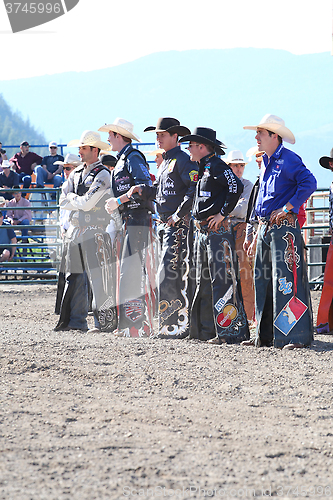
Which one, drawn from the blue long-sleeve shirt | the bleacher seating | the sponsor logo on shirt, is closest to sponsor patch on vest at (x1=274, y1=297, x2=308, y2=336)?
the blue long-sleeve shirt

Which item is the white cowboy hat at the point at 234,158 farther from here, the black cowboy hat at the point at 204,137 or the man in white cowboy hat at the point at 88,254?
the man in white cowboy hat at the point at 88,254

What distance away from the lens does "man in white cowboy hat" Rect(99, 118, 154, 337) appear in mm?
6113

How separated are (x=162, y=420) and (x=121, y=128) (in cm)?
363

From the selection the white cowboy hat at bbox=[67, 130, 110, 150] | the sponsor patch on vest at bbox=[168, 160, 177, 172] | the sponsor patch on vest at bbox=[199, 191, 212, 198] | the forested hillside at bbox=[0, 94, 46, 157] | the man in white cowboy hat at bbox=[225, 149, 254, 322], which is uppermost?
the forested hillside at bbox=[0, 94, 46, 157]

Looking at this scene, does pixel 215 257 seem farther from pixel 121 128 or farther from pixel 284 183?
pixel 121 128

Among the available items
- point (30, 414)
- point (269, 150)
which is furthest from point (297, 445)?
point (269, 150)

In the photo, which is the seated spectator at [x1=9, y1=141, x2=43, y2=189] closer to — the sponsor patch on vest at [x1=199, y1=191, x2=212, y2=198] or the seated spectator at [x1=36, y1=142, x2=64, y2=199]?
the seated spectator at [x1=36, y1=142, x2=64, y2=199]

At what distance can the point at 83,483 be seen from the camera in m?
2.57

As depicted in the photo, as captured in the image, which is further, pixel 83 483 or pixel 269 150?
pixel 269 150

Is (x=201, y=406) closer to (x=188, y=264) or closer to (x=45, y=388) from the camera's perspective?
(x=45, y=388)

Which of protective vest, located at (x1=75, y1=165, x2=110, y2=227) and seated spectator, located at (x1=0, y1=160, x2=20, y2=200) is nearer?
protective vest, located at (x1=75, y1=165, x2=110, y2=227)

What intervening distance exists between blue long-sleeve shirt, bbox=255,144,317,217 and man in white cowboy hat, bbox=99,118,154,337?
4.14 ft

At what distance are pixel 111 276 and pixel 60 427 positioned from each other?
3.31 meters

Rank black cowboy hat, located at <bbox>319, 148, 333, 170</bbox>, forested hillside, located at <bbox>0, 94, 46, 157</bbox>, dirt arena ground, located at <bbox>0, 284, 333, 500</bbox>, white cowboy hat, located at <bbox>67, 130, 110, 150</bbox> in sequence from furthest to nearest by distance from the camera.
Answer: forested hillside, located at <bbox>0, 94, 46, 157</bbox>
black cowboy hat, located at <bbox>319, 148, 333, 170</bbox>
white cowboy hat, located at <bbox>67, 130, 110, 150</bbox>
dirt arena ground, located at <bbox>0, 284, 333, 500</bbox>
